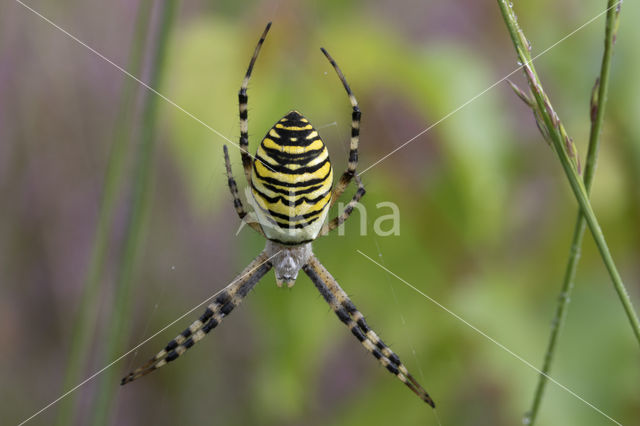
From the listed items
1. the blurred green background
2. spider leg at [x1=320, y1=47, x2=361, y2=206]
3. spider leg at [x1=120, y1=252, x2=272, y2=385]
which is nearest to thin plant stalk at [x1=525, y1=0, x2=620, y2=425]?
the blurred green background

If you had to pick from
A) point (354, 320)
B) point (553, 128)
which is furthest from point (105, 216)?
point (354, 320)

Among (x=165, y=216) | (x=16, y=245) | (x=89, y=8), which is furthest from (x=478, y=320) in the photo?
(x=89, y=8)

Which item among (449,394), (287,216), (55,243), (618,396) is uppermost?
(287,216)

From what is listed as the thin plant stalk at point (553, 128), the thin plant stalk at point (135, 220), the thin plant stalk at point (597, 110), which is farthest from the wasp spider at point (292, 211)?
the thin plant stalk at point (597, 110)

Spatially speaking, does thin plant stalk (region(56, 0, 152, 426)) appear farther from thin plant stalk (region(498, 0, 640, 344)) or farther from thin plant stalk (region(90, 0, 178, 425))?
thin plant stalk (region(498, 0, 640, 344))

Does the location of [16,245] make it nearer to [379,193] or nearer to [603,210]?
[379,193]

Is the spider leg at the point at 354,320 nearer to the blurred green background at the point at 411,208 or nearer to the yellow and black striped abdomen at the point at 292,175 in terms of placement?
the blurred green background at the point at 411,208
